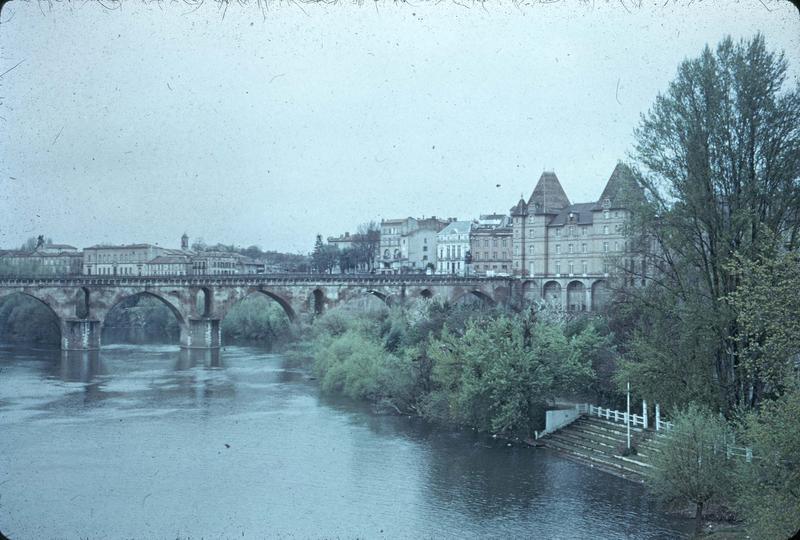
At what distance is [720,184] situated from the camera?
16.6 meters

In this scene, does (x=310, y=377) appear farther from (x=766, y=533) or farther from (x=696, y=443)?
(x=766, y=533)

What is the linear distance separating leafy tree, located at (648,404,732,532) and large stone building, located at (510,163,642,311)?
980 inches

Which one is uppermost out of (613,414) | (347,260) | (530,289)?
(347,260)

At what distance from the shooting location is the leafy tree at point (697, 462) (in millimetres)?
14938

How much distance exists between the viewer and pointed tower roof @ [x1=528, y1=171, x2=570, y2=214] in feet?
148

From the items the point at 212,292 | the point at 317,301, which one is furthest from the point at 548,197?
the point at 212,292

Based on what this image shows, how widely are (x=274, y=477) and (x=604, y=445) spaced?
27.1 feet

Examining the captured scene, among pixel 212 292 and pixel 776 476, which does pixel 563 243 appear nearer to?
pixel 212 292

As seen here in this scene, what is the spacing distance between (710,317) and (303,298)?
109ft

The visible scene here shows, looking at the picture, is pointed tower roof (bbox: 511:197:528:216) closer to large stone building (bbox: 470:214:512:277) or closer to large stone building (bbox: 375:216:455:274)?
large stone building (bbox: 470:214:512:277)

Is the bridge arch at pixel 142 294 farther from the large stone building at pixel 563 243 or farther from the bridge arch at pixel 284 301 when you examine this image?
the large stone building at pixel 563 243

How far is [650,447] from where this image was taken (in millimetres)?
18469

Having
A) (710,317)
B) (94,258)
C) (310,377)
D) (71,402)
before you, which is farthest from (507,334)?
(94,258)

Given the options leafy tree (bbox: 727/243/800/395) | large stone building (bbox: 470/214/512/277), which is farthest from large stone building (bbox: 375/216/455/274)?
leafy tree (bbox: 727/243/800/395)
